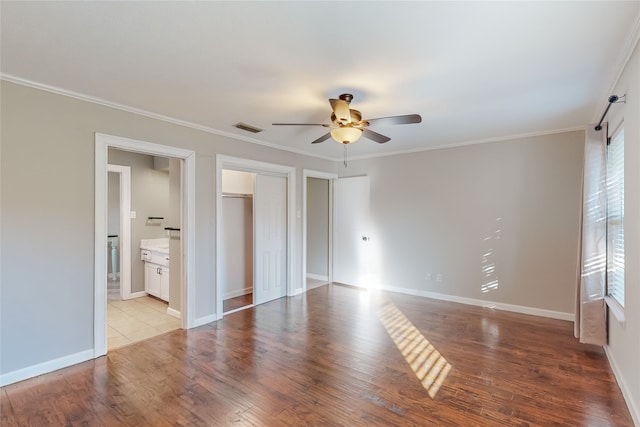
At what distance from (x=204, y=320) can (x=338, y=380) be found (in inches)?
80.2

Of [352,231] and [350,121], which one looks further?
[352,231]

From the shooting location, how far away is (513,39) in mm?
1964

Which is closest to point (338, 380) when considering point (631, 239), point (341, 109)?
point (341, 109)

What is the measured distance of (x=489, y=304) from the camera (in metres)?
4.55

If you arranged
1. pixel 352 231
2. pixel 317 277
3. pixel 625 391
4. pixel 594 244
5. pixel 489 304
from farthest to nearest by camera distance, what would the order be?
pixel 317 277, pixel 352 231, pixel 489 304, pixel 594 244, pixel 625 391

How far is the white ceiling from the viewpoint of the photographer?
1.72 m

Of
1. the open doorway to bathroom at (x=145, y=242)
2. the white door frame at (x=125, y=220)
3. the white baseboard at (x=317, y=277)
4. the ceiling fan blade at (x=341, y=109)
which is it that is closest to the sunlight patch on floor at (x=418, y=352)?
the white baseboard at (x=317, y=277)

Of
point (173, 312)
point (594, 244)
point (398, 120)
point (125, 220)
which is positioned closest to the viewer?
point (398, 120)

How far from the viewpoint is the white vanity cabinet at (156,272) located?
4750mm

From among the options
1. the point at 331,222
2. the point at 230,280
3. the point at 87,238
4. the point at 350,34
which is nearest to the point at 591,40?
the point at 350,34

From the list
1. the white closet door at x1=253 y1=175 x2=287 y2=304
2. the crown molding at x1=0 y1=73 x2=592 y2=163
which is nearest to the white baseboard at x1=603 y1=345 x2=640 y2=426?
the crown molding at x1=0 y1=73 x2=592 y2=163

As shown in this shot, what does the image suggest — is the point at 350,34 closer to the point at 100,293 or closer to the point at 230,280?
the point at 100,293

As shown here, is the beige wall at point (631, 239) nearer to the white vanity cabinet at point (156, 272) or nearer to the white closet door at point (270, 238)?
the white closet door at point (270, 238)

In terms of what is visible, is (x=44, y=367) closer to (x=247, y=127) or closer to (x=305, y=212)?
(x=247, y=127)
